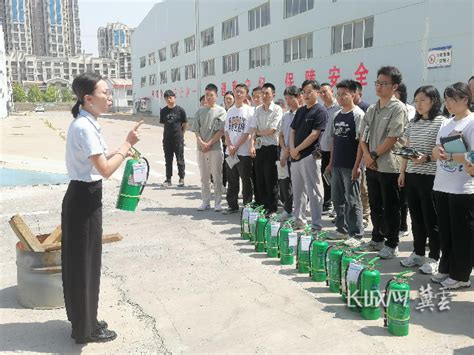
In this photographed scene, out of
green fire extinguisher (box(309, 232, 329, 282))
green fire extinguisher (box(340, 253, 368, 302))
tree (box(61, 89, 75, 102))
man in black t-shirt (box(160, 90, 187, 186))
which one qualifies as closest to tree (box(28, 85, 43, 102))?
tree (box(61, 89, 75, 102))

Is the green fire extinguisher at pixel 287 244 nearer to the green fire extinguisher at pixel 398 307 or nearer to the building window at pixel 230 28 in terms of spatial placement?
the green fire extinguisher at pixel 398 307

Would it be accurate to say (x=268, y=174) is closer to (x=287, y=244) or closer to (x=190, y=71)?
(x=287, y=244)

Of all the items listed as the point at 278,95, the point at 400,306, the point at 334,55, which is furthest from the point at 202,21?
the point at 400,306

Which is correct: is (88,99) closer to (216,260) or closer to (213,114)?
(216,260)

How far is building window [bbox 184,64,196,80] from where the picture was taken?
131ft

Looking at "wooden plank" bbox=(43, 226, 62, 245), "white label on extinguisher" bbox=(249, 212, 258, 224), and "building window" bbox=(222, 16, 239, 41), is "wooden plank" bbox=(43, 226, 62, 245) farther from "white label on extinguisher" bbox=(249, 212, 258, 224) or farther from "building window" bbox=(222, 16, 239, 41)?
"building window" bbox=(222, 16, 239, 41)

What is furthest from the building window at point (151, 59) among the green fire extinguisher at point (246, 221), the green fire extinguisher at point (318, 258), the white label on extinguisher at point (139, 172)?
the white label on extinguisher at point (139, 172)

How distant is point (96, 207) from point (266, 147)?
399 cm

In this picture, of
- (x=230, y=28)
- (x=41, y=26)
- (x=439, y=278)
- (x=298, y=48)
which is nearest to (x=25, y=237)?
(x=439, y=278)

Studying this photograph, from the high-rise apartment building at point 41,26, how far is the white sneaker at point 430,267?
15724cm

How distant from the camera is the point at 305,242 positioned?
4562mm

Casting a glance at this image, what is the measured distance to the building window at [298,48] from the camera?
21564mm

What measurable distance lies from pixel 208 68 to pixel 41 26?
138 metres

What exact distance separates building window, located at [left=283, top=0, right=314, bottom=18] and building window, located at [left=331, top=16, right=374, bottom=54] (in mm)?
2502
